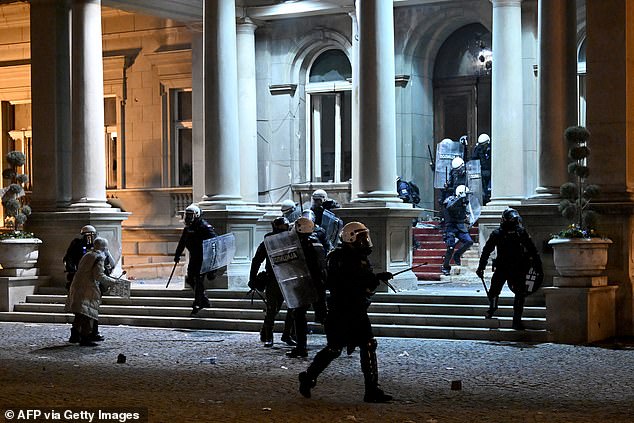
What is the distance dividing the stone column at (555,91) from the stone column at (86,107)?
366 inches

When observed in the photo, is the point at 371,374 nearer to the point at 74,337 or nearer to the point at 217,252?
the point at 74,337

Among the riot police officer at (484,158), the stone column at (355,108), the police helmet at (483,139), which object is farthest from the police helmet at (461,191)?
the stone column at (355,108)

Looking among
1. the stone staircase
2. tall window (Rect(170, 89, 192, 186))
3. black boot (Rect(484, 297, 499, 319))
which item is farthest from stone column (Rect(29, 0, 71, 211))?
black boot (Rect(484, 297, 499, 319))

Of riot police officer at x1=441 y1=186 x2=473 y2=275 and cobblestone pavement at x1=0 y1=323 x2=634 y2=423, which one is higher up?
riot police officer at x1=441 y1=186 x2=473 y2=275

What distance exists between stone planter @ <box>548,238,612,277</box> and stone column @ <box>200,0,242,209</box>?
7.50 meters

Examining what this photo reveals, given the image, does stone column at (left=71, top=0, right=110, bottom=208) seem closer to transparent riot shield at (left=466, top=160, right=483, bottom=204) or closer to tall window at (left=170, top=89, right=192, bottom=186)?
tall window at (left=170, top=89, right=192, bottom=186)

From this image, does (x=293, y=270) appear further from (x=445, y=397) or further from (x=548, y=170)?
(x=548, y=170)

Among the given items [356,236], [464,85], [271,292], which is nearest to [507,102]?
[464,85]

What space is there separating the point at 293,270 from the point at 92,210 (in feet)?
28.0

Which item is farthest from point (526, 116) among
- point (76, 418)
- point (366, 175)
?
point (76, 418)

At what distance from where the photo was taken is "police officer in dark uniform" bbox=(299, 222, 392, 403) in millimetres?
11109

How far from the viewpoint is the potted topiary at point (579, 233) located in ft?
52.7

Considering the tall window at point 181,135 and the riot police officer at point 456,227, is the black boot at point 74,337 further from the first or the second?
the tall window at point 181,135

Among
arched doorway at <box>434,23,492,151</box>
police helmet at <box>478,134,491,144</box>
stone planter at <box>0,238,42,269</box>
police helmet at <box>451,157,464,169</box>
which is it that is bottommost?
stone planter at <box>0,238,42,269</box>
